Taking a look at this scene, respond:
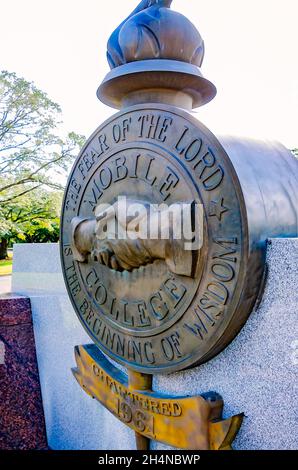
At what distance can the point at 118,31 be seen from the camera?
220 centimetres

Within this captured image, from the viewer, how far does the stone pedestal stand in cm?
302

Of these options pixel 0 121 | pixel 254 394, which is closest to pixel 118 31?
pixel 254 394

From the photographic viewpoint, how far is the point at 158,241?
5.79 ft

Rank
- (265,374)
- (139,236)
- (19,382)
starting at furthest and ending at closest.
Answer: (19,382) < (139,236) < (265,374)

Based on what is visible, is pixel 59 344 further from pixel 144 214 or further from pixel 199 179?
pixel 199 179

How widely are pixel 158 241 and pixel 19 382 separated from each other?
2.02 m

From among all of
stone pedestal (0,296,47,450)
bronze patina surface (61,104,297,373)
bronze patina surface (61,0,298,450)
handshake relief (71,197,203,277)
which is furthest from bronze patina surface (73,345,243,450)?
stone pedestal (0,296,47,450)

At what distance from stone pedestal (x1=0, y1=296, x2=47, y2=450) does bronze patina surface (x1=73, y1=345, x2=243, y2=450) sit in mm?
889

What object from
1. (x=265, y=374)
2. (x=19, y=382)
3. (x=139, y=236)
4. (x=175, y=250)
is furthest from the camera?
(x=19, y=382)

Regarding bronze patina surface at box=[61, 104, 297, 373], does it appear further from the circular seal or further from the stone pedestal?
the stone pedestal

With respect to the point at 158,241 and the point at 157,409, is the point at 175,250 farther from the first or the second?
the point at 157,409

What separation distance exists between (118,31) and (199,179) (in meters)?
1.08

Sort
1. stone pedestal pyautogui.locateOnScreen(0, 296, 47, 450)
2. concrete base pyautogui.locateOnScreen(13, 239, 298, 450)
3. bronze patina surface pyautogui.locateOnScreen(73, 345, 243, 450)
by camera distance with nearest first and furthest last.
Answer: concrete base pyautogui.locateOnScreen(13, 239, 298, 450) < bronze patina surface pyautogui.locateOnScreen(73, 345, 243, 450) < stone pedestal pyautogui.locateOnScreen(0, 296, 47, 450)

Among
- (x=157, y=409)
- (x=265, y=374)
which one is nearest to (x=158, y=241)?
(x=265, y=374)
